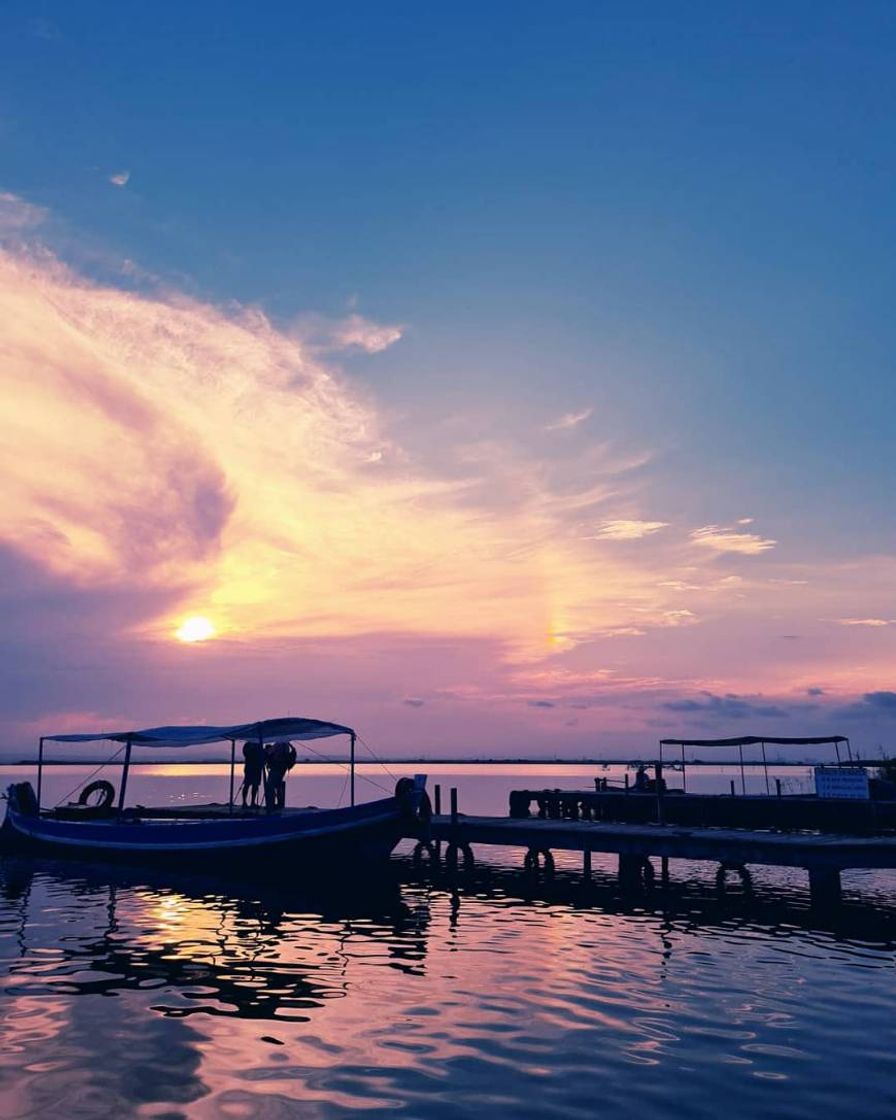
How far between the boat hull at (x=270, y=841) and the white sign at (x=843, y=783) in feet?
65.4

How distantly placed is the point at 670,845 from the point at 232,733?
15.6 meters

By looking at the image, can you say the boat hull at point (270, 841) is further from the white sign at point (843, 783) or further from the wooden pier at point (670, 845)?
the white sign at point (843, 783)

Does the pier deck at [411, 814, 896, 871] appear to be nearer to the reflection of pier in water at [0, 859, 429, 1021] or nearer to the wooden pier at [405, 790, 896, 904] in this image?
the wooden pier at [405, 790, 896, 904]

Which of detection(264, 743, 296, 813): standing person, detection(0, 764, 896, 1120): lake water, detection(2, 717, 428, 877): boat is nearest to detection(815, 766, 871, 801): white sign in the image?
detection(0, 764, 896, 1120): lake water

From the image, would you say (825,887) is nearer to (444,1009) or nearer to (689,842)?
(689,842)

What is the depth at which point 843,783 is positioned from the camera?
119 ft

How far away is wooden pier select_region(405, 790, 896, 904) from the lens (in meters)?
23.8

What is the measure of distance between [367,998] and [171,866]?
1795cm

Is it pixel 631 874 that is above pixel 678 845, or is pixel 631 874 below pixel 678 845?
below

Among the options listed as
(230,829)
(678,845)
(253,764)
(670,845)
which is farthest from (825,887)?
(253,764)

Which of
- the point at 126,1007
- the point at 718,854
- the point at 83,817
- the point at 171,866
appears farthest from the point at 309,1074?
the point at 83,817

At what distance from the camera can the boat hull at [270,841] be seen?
89.5ft

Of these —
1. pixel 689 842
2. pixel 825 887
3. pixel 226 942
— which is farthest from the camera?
pixel 689 842

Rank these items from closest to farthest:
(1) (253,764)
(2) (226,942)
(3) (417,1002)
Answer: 1. (3) (417,1002)
2. (2) (226,942)
3. (1) (253,764)
